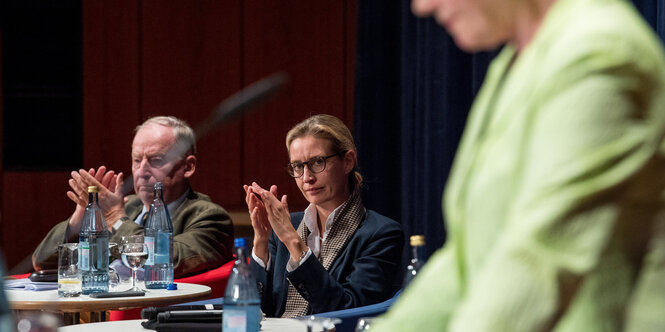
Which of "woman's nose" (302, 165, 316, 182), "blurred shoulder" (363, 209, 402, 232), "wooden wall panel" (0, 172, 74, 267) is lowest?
"wooden wall panel" (0, 172, 74, 267)

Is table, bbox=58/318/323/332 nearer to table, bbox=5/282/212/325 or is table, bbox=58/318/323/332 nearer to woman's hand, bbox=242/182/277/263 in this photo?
table, bbox=5/282/212/325

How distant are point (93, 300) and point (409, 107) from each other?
1901 millimetres

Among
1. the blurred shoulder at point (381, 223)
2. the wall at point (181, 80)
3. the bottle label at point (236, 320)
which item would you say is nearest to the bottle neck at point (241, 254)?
the bottle label at point (236, 320)

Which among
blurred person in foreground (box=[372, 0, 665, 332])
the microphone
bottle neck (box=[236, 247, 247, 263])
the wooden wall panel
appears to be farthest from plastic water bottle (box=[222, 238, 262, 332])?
the wooden wall panel

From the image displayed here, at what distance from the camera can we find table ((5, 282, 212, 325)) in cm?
249

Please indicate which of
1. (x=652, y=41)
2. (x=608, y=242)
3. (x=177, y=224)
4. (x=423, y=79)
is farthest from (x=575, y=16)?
(x=423, y=79)

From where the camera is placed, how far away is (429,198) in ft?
12.5

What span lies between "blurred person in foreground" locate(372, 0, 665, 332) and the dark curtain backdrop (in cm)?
281

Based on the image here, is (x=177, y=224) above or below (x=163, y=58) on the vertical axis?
below

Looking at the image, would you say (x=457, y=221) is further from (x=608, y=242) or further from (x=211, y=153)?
(x=211, y=153)

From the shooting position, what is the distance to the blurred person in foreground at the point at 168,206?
10.9ft

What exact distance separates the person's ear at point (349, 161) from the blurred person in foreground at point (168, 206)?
2.49 feet

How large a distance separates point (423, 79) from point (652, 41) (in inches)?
128

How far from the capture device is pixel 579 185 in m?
0.58
